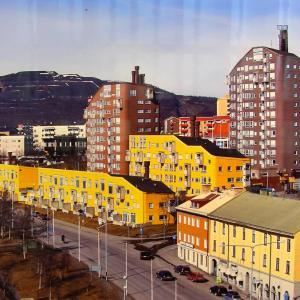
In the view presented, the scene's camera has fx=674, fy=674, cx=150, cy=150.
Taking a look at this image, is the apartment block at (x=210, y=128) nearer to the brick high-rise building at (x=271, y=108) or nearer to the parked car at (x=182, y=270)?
the brick high-rise building at (x=271, y=108)

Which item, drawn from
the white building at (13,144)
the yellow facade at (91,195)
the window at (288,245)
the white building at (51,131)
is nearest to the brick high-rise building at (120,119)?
the yellow facade at (91,195)

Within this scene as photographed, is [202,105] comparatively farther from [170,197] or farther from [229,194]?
[229,194]

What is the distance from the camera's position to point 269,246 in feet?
41.8

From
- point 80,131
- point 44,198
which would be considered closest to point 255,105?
point 44,198

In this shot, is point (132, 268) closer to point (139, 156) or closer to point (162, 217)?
point (162, 217)

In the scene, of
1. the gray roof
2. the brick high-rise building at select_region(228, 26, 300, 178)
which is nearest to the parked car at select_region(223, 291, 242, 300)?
the gray roof

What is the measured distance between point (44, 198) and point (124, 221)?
6.88 meters

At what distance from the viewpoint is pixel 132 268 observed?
48.8 ft

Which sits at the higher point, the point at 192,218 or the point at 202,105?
the point at 202,105

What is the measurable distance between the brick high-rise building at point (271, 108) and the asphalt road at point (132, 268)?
11354mm

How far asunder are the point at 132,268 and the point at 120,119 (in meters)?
14.2

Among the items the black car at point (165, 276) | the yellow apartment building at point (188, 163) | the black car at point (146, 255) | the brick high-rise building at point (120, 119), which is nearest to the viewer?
the black car at point (165, 276)

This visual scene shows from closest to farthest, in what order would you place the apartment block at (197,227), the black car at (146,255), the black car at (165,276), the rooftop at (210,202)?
the black car at (165,276), the apartment block at (197,227), the rooftop at (210,202), the black car at (146,255)

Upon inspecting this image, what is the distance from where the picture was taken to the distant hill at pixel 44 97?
88.9 m
